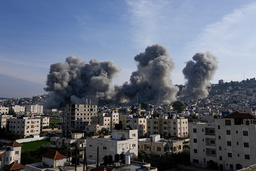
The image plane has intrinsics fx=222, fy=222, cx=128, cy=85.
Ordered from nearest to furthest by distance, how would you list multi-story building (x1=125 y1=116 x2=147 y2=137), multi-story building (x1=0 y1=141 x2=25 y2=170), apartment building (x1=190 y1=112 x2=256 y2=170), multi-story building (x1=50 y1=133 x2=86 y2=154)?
apartment building (x1=190 y1=112 x2=256 y2=170) < multi-story building (x1=0 y1=141 x2=25 y2=170) < multi-story building (x1=50 y1=133 x2=86 y2=154) < multi-story building (x1=125 y1=116 x2=147 y2=137)

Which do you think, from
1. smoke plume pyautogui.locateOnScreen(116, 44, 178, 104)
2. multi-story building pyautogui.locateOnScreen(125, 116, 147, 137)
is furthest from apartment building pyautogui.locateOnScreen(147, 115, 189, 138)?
smoke plume pyautogui.locateOnScreen(116, 44, 178, 104)

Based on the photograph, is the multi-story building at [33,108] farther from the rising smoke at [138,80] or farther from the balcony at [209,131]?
the balcony at [209,131]

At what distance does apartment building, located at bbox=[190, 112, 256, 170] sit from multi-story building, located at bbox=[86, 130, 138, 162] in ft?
24.9

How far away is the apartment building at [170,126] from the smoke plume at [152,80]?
4903cm

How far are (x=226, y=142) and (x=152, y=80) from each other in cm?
7405

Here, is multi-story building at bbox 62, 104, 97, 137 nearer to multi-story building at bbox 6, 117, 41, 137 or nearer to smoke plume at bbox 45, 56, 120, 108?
multi-story building at bbox 6, 117, 41, 137

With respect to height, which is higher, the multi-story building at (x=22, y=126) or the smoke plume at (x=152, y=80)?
the smoke plume at (x=152, y=80)

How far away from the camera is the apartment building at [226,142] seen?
888 inches

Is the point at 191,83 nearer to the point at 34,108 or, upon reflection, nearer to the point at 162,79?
the point at 162,79

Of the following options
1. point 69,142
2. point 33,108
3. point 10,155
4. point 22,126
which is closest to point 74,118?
point 22,126

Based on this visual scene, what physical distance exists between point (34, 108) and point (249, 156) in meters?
124

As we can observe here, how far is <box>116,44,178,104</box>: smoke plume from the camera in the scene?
9488 centimetres

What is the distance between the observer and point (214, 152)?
25234 millimetres

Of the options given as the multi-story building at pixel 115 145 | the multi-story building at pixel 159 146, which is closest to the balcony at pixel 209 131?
the multi-story building at pixel 159 146
